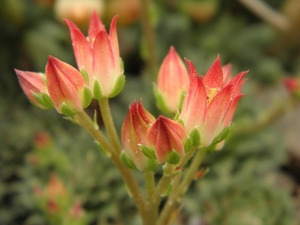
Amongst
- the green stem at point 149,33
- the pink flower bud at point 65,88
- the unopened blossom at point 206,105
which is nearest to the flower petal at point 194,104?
the unopened blossom at point 206,105

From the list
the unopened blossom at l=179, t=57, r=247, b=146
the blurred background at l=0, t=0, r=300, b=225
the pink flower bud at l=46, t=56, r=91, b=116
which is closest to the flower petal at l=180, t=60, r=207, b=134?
the unopened blossom at l=179, t=57, r=247, b=146

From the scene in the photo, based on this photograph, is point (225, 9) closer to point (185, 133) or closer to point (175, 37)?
point (175, 37)

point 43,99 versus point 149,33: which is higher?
point 43,99

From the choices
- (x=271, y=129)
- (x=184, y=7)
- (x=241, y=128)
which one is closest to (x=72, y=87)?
(x=241, y=128)

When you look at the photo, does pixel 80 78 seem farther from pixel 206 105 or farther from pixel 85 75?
pixel 206 105

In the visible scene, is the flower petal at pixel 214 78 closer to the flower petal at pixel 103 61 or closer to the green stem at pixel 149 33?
the flower petal at pixel 103 61

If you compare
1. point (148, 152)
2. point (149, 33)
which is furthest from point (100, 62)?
point (149, 33)
